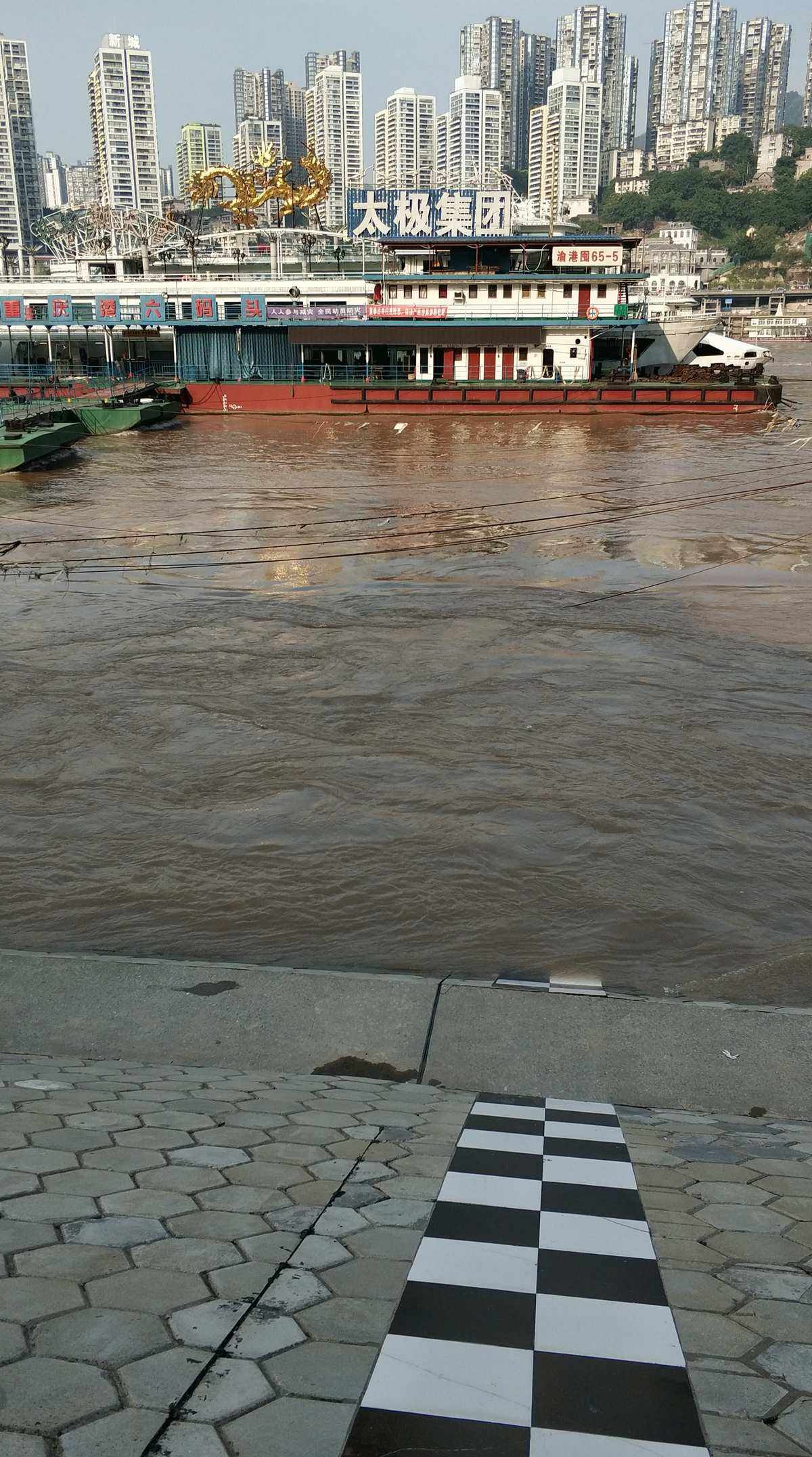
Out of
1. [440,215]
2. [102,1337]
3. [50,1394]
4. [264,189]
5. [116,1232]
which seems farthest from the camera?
[264,189]

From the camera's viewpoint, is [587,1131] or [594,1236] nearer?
[594,1236]

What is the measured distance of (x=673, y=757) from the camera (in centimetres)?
995

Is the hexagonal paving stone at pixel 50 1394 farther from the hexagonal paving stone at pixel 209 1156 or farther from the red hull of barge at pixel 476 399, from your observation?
the red hull of barge at pixel 476 399

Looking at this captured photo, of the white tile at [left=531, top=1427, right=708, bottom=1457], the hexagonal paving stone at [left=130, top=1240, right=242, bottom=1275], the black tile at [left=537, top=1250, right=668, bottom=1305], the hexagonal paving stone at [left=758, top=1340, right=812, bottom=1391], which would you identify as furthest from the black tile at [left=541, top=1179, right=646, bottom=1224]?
the white tile at [left=531, top=1427, right=708, bottom=1457]

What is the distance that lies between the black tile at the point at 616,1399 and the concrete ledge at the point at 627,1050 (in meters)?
2.54

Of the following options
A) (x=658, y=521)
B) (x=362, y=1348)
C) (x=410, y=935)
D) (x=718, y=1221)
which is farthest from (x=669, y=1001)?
(x=658, y=521)

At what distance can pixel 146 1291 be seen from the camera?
8.93 feet

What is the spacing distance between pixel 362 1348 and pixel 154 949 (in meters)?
4.68

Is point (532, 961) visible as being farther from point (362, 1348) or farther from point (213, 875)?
point (362, 1348)

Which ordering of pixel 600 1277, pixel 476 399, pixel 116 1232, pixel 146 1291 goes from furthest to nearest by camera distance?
pixel 476 399
pixel 116 1232
pixel 600 1277
pixel 146 1291

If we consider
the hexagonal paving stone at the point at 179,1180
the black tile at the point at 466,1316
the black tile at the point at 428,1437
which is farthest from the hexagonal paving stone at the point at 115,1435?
the hexagonal paving stone at the point at 179,1180

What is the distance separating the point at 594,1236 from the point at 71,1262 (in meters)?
1.46

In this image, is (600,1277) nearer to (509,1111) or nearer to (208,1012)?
(509,1111)

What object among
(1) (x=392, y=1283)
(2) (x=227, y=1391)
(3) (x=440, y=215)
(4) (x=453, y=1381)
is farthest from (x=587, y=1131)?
(3) (x=440, y=215)
